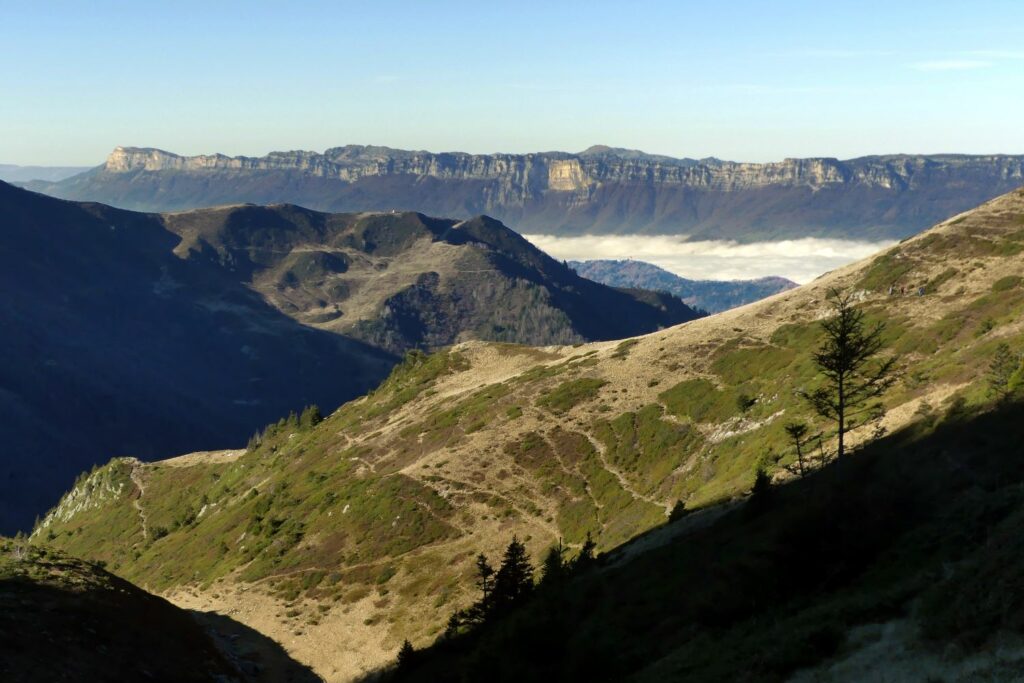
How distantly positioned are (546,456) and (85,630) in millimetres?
51751

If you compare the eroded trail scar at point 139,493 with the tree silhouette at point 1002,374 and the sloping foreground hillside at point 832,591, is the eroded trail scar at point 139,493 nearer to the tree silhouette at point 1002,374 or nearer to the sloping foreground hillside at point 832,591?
the sloping foreground hillside at point 832,591

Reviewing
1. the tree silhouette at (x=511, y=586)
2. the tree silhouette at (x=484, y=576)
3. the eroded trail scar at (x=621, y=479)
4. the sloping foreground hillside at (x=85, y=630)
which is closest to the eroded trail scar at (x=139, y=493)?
the eroded trail scar at (x=621, y=479)

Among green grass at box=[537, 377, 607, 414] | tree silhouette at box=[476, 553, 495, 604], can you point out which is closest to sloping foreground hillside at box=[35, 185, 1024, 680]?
green grass at box=[537, 377, 607, 414]

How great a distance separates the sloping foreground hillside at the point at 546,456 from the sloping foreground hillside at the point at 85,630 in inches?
466

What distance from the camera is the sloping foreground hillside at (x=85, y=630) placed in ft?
129

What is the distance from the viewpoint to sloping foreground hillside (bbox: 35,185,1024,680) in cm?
6481

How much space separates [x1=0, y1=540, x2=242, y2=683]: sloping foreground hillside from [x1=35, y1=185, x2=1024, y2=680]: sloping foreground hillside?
11.8 m

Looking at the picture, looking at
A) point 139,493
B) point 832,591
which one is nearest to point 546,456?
point 832,591

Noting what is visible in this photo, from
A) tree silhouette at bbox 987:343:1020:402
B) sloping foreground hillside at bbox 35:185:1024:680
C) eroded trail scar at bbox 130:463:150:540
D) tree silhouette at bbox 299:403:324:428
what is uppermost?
tree silhouette at bbox 987:343:1020:402

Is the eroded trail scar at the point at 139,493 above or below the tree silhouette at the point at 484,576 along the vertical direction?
below

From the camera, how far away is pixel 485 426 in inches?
3984

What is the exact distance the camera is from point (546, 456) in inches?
3487

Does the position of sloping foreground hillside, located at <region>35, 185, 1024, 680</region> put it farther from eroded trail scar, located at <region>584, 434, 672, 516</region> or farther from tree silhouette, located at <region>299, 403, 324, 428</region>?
tree silhouette, located at <region>299, 403, 324, 428</region>

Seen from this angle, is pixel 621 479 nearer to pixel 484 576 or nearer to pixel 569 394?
pixel 569 394
